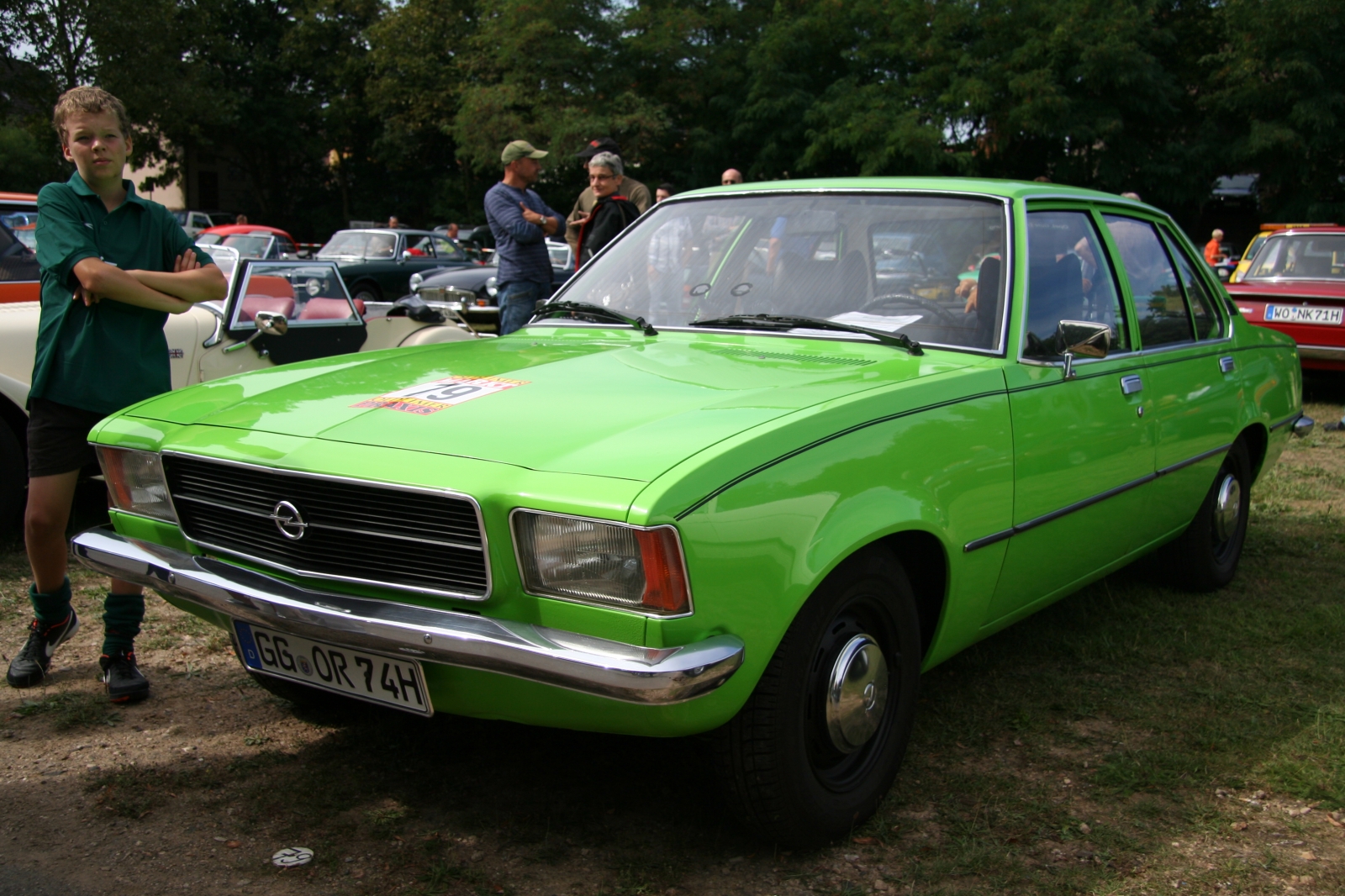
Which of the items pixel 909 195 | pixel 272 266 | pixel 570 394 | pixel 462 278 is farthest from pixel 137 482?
pixel 462 278

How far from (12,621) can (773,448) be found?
132 inches

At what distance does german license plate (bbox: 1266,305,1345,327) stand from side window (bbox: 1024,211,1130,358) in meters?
6.58

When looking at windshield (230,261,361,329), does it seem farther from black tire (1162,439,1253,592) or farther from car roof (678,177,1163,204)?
black tire (1162,439,1253,592)

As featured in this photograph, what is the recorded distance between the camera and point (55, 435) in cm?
333

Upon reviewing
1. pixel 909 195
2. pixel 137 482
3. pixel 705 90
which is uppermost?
pixel 705 90

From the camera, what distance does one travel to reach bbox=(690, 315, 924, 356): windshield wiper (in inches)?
126

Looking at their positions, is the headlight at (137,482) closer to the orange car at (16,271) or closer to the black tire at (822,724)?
the black tire at (822,724)

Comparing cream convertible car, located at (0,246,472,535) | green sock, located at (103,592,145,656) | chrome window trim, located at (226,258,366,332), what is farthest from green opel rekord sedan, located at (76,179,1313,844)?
chrome window trim, located at (226,258,366,332)

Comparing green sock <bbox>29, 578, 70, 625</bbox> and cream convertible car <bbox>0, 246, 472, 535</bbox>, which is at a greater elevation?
cream convertible car <bbox>0, 246, 472, 535</bbox>

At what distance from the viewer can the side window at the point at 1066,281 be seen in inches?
133

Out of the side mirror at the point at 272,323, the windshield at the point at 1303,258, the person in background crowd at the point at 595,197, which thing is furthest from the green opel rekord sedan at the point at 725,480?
the windshield at the point at 1303,258

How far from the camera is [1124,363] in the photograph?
3639mm

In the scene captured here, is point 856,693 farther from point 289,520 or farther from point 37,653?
point 37,653

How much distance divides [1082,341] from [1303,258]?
823 centimetres
